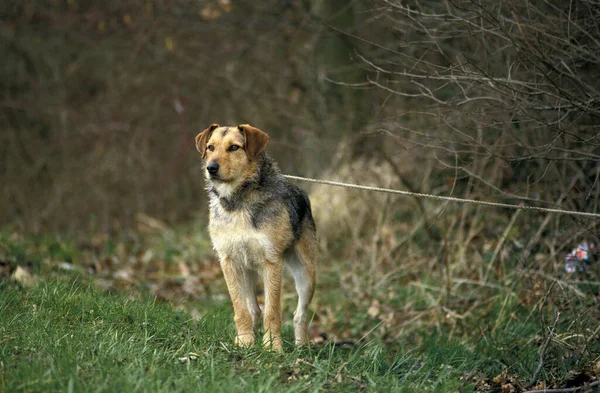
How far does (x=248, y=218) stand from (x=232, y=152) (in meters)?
0.58

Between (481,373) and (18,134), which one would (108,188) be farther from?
(481,373)

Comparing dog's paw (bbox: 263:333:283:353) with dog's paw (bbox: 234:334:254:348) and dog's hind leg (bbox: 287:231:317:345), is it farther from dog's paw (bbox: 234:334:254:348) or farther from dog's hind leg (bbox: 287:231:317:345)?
dog's hind leg (bbox: 287:231:317:345)

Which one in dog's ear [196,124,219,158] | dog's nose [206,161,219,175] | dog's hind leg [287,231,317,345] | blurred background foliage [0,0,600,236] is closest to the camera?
dog's nose [206,161,219,175]

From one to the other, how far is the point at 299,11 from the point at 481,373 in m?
7.93

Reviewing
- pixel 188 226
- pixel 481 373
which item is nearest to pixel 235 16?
pixel 188 226

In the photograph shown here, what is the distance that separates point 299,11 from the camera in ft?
39.3

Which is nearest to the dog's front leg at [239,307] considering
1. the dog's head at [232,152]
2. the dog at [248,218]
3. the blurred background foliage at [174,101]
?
the dog at [248,218]

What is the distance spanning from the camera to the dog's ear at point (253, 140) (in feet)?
18.7

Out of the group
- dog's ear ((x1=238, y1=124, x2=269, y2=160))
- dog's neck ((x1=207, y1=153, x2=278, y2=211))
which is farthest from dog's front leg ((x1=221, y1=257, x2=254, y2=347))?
dog's ear ((x1=238, y1=124, x2=269, y2=160))

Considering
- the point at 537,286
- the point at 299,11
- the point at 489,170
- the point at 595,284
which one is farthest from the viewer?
the point at 299,11

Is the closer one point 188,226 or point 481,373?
point 481,373

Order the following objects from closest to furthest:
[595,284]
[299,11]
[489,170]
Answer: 1. [595,284]
2. [489,170]
3. [299,11]

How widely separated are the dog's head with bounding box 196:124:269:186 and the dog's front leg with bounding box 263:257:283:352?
2.60 ft

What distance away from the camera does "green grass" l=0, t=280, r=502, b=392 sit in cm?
424
